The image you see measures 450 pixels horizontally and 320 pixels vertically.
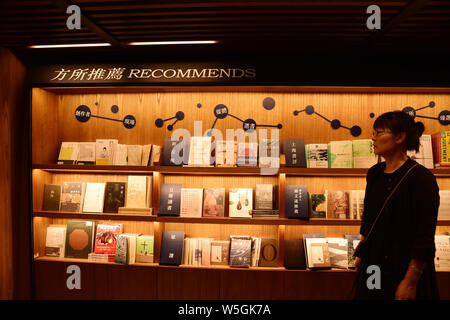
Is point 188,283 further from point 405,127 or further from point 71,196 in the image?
point 405,127

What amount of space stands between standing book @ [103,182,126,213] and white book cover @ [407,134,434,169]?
10.2 ft

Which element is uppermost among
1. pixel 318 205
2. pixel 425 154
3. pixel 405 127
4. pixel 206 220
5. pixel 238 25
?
pixel 238 25

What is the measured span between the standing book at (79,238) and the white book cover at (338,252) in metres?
2.65

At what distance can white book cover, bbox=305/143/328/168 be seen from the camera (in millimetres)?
2973

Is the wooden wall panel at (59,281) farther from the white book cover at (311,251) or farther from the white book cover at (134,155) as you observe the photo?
the white book cover at (311,251)

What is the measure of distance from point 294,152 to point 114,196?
2058 millimetres

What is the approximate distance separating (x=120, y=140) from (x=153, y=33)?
4.47ft

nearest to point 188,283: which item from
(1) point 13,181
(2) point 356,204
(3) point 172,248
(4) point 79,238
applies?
(3) point 172,248

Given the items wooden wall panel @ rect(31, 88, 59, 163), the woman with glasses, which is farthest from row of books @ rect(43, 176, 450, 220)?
the woman with glasses

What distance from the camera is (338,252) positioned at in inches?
117

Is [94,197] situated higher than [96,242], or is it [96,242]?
[94,197]

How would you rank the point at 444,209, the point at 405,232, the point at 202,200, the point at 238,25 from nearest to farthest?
the point at 405,232, the point at 238,25, the point at 444,209, the point at 202,200

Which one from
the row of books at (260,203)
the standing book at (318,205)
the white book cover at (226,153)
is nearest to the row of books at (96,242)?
the row of books at (260,203)
